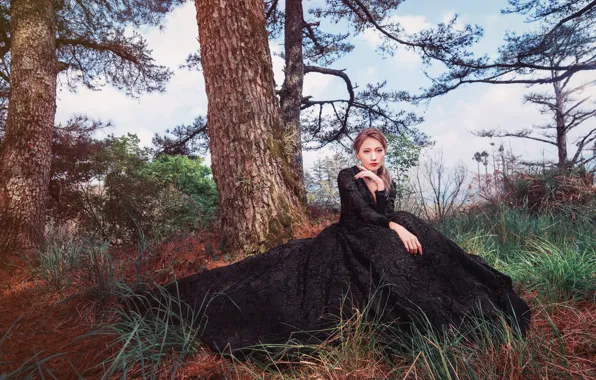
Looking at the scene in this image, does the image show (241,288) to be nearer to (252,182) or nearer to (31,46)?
(252,182)

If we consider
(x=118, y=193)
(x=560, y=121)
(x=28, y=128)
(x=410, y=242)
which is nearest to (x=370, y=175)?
(x=410, y=242)

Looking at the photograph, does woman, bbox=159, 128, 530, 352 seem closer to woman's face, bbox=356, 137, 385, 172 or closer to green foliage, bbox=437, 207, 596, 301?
woman's face, bbox=356, 137, 385, 172

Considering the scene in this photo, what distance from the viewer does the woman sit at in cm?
211

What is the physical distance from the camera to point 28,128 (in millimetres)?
5055

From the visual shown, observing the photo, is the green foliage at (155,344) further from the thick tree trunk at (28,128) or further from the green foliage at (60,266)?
the thick tree trunk at (28,128)

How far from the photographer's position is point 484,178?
6441 mm

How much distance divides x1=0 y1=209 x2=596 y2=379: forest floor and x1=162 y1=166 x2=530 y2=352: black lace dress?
0.20m

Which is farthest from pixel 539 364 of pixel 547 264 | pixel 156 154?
pixel 156 154

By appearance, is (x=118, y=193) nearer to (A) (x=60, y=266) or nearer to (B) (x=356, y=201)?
(A) (x=60, y=266)

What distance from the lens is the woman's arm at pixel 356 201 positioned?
245cm

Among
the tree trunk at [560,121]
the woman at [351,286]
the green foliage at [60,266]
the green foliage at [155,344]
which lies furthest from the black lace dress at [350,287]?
the tree trunk at [560,121]

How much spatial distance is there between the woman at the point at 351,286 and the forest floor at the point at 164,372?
0.66ft

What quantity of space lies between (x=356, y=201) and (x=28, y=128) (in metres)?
4.90

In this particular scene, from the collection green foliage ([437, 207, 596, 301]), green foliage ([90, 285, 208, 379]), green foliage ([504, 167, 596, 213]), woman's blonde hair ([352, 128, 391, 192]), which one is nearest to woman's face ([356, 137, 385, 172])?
woman's blonde hair ([352, 128, 391, 192])
